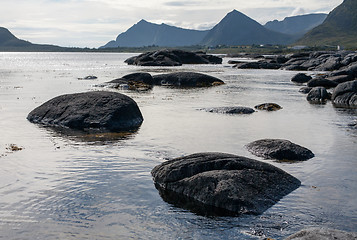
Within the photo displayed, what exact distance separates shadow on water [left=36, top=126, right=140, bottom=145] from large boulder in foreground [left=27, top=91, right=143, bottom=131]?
733 mm

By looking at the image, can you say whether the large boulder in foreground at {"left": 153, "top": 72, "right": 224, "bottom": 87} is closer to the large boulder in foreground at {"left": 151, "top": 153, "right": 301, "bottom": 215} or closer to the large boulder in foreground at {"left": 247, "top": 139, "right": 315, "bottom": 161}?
the large boulder in foreground at {"left": 247, "top": 139, "right": 315, "bottom": 161}

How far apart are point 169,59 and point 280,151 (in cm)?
9393

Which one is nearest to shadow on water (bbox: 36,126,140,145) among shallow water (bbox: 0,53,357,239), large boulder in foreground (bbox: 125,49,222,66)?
shallow water (bbox: 0,53,357,239)

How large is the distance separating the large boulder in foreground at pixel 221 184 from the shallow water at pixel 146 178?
1.39 feet

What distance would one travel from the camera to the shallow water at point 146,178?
10766 mm

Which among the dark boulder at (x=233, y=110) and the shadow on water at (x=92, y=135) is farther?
the dark boulder at (x=233, y=110)

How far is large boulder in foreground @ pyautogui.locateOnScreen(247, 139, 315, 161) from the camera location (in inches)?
686

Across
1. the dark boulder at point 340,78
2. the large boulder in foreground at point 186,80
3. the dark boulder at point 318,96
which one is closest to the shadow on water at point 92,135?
the dark boulder at point 318,96

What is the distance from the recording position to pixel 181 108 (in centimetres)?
3278

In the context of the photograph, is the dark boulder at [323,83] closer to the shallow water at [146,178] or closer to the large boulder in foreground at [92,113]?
the shallow water at [146,178]

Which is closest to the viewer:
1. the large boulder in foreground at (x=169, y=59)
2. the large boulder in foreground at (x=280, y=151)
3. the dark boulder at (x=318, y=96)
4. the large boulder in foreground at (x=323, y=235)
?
the large boulder in foreground at (x=323, y=235)

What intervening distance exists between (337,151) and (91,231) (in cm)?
1268

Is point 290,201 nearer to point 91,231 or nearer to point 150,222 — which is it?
point 150,222

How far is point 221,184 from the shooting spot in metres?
12.5
